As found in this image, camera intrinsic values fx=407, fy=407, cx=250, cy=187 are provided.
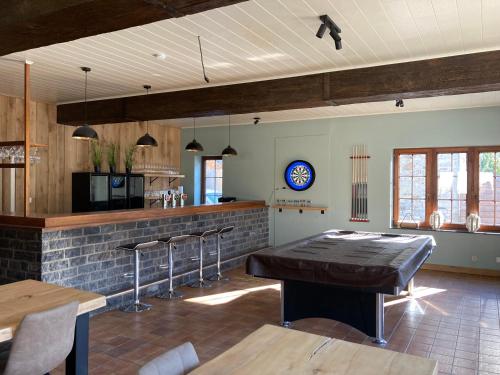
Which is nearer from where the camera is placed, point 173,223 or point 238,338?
point 238,338

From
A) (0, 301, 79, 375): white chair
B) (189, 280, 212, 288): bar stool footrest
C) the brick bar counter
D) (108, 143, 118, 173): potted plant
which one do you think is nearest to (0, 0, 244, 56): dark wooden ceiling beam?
(0, 301, 79, 375): white chair

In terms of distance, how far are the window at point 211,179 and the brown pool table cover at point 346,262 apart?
4.69 metres

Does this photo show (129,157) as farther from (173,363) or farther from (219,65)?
(173,363)

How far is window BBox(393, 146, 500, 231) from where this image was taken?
22.2 feet

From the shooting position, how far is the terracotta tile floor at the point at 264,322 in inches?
143

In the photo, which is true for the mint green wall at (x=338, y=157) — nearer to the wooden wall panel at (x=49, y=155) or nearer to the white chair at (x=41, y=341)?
the wooden wall panel at (x=49, y=155)

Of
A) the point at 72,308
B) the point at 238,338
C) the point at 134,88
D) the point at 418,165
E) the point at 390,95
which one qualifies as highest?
the point at 134,88

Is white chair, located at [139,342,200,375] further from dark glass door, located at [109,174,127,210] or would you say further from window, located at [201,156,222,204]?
window, located at [201,156,222,204]

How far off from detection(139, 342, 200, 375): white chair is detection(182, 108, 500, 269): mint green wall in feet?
20.7

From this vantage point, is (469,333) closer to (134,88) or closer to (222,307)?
(222,307)

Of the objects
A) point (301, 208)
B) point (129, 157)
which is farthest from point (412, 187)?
point (129, 157)

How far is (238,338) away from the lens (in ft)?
13.3

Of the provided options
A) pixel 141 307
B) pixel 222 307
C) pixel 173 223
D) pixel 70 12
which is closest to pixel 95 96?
pixel 173 223

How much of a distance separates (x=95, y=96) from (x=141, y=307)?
10.7 ft
